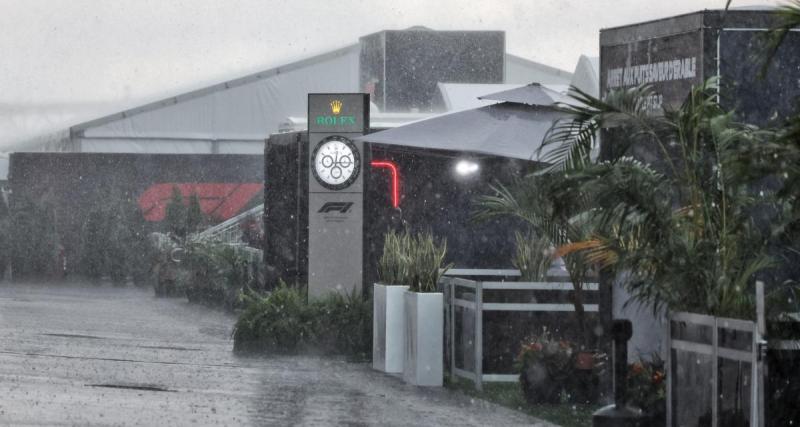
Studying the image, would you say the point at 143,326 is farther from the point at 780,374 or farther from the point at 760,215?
the point at 780,374

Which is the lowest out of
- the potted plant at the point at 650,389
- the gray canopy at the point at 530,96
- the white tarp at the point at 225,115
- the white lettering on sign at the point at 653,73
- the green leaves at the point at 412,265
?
the potted plant at the point at 650,389

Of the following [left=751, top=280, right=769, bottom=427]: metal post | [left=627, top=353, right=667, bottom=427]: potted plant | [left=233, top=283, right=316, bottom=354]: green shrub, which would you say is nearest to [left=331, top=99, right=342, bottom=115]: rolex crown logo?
[left=233, top=283, right=316, bottom=354]: green shrub

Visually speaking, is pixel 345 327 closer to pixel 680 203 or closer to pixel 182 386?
pixel 182 386

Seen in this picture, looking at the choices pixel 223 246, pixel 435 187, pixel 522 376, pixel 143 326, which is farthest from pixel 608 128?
pixel 223 246

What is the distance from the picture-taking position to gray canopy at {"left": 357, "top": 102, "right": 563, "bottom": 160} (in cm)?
1647

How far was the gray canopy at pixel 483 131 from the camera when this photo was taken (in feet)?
54.0

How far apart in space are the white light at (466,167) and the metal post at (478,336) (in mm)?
7447

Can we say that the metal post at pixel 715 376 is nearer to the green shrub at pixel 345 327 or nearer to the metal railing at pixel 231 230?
the green shrub at pixel 345 327

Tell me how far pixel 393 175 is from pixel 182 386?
8.38 meters

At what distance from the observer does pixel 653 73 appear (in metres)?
12.6

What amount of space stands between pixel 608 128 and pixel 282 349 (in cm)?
758

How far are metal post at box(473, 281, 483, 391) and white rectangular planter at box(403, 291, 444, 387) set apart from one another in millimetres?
500

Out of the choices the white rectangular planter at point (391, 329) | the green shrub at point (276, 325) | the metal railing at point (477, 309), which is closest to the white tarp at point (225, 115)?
the green shrub at point (276, 325)

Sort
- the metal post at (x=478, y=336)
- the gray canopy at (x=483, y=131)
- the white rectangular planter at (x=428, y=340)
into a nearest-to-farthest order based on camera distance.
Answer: the metal post at (x=478, y=336) → the white rectangular planter at (x=428, y=340) → the gray canopy at (x=483, y=131)
